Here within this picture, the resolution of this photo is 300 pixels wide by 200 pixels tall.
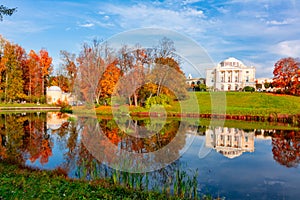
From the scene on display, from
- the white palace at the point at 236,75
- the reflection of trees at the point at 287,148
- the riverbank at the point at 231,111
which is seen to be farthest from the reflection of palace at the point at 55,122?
the white palace at the point at 236,75

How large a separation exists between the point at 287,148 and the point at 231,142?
263cm

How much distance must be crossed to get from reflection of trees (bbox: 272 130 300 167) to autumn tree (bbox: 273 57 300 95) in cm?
2984

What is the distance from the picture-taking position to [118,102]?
24750 mm

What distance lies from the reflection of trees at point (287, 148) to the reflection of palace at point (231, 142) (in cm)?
117

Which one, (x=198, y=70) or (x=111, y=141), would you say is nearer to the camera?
(x=198, y=70)

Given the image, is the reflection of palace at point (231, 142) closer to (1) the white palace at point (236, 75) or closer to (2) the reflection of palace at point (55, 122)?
(2) the reflection of palace at point (55, 122)

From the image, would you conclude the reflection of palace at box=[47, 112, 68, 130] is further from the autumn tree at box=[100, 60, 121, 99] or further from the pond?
the autumn tree at box=[100, 60, 121, 99]

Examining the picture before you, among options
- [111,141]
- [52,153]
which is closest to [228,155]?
[111,141]

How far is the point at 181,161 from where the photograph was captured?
9898mm

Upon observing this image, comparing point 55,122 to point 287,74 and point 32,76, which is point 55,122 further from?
point 287,74

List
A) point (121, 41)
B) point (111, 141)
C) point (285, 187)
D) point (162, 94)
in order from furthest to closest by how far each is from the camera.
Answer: point (162, 94) < point (111, 141) < point (121, 41) < point (285, 187)

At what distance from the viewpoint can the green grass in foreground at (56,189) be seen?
17.7ft

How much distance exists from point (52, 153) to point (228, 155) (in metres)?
7.12

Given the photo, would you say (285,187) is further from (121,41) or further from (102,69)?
(102,69)
